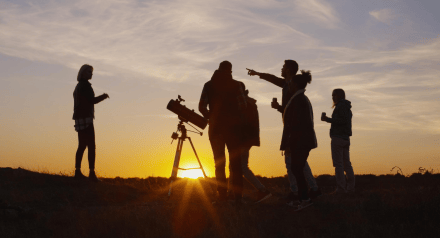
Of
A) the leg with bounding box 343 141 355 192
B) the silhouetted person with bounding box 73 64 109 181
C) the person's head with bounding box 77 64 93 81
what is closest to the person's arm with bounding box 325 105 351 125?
the leg with bounding box 343 141 355 192

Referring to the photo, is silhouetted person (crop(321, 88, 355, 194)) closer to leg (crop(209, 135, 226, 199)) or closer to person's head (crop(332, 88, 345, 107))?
person's head (crop(332, 88, 345, 107))

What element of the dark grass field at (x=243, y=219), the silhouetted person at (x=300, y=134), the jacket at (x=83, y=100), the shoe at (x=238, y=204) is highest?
the jacket at (x=83, y=100)

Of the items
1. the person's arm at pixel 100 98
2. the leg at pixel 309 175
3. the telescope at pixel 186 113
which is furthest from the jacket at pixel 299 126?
the person's arm at pixel 100 98

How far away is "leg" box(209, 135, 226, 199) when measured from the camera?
8.68m

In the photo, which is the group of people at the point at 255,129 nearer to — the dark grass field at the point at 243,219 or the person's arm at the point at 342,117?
the person's arm at the point at 342,117

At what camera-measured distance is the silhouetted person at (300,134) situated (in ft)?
24.8

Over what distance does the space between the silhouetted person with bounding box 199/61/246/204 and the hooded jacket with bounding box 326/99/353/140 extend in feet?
9.49

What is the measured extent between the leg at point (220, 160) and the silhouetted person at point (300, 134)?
53.6 inches

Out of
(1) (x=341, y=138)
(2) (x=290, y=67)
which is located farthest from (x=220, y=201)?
(1) (x=341, y=138)

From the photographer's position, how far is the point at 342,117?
10.5 meters

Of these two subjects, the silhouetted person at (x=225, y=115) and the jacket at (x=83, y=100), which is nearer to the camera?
the silhouetted person at (x=225, y=115)

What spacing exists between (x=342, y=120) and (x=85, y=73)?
647 cm

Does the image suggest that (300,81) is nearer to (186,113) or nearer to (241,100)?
(241,100)

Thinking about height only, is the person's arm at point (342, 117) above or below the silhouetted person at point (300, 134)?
above
